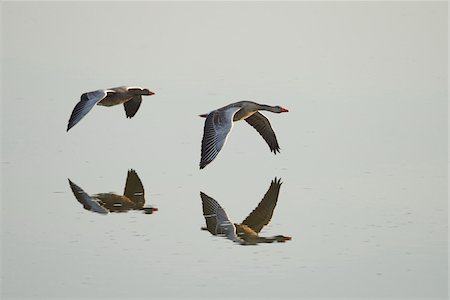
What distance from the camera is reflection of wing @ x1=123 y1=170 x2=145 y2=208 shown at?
11.0 metres

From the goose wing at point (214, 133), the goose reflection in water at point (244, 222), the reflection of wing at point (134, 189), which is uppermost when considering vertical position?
the goose wing at point (214, 133)

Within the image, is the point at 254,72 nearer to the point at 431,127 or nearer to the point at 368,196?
the point at 431,127

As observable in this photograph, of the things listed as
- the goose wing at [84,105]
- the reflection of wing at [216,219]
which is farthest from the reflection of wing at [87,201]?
the goose wing at [84,105]

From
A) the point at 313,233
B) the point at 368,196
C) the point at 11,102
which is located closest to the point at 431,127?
the point at 368,196

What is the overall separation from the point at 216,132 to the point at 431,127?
3.93 meters

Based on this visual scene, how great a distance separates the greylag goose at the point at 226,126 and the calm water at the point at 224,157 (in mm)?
246

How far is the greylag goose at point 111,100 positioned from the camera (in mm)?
13109

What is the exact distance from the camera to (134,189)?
1140 cm

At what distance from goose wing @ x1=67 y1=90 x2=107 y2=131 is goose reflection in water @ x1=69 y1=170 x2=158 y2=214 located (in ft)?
5.21

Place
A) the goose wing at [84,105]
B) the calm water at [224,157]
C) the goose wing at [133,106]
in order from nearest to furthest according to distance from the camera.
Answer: the calm water at [224,157]
the goose wing at [84,105]
the goose wing at [133,106]

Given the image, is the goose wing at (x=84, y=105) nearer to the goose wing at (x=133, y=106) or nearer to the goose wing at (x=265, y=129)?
the goose wing at (x=133, y=106)

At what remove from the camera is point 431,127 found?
14492 mm

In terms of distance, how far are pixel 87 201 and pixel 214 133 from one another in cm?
176

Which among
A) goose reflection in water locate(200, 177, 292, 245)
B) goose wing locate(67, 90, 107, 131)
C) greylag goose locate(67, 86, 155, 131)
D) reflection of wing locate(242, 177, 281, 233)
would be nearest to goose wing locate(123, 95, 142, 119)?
greylag goose locate(67, 86, 155, 131)
